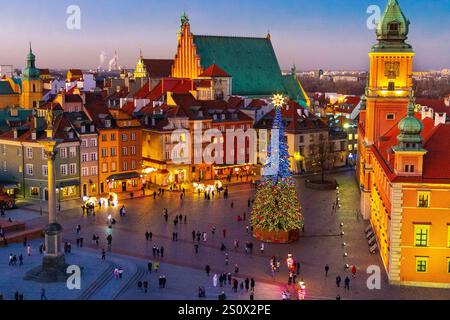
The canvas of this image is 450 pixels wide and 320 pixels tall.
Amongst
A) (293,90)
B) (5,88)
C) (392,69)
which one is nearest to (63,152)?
(392,69)

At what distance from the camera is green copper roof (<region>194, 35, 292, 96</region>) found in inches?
3910

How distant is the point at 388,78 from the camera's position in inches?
2215

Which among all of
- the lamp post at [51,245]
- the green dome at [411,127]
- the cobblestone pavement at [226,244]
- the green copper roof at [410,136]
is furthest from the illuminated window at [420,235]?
the lamp post at [51,245]

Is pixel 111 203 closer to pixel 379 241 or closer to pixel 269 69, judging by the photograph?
pixel 379 241

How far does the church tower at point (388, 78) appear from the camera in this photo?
55.2 m

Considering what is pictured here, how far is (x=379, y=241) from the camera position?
4544 centimetres

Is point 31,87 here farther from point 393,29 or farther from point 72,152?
point 393,29

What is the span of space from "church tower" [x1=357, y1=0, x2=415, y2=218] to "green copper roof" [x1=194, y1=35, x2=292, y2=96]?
1715 inches

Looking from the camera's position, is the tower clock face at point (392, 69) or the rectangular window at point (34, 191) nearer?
the tower clock face at point (392, 69)

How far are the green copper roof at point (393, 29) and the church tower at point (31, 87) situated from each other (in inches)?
1925

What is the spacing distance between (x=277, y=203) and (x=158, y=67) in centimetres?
7262

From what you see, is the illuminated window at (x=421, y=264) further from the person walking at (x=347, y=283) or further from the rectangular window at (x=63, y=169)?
the rectangular window at (x=63, y=169)
